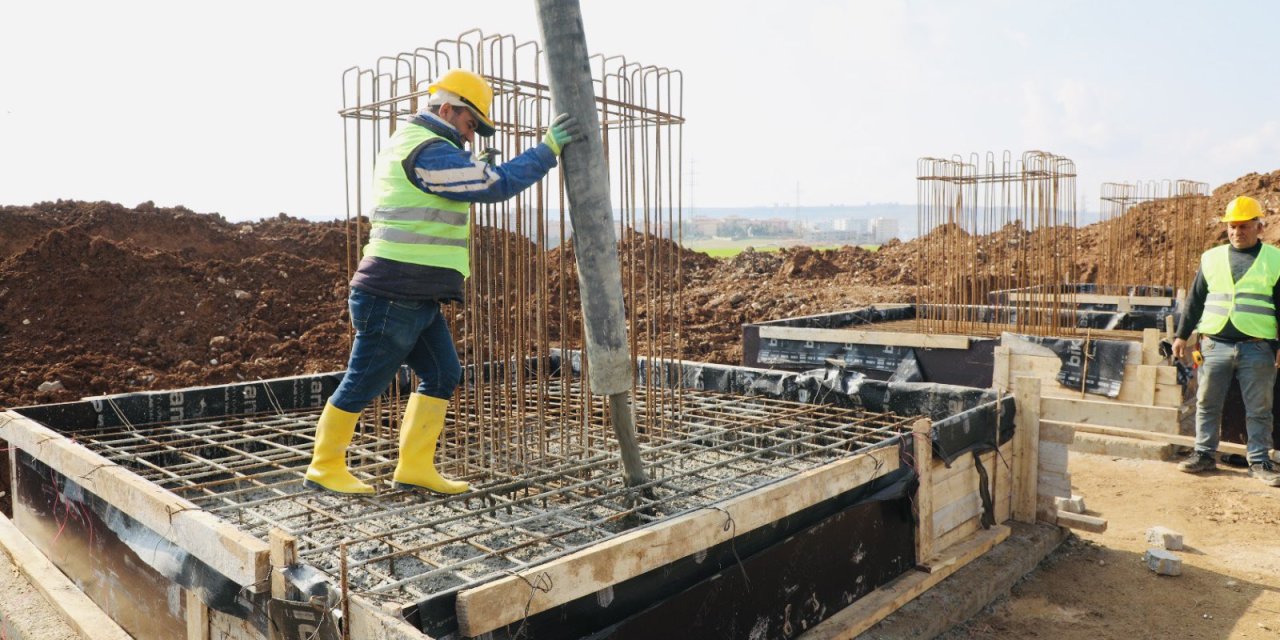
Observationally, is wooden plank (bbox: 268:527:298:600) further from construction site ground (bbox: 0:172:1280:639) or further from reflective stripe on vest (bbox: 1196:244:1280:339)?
reflective stripe on vest (bbox: 1196:244:1280:339)

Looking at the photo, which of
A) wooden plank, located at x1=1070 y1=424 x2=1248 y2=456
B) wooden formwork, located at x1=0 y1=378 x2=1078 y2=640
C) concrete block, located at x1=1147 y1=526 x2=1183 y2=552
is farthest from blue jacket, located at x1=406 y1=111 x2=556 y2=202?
wooden plank, located at x1=1070 y1=424 x2=1248 y2=456

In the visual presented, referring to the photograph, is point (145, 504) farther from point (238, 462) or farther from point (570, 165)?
point (570, 165)

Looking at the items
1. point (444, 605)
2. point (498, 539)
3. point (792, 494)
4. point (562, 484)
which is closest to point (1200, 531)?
point (792, 494)

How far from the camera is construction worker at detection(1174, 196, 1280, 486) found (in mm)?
5941

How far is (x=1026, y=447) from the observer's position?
15.3ft

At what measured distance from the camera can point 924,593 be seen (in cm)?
389

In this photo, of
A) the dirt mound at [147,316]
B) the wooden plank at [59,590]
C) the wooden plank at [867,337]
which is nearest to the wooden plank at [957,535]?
the wooden plank at [867,337]

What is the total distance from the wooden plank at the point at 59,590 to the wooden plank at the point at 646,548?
190 centimetres

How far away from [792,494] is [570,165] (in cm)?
145

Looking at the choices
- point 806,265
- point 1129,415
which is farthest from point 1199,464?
point 806,265

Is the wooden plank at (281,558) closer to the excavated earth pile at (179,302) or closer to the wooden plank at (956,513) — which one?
the wooden plank at (956,513)

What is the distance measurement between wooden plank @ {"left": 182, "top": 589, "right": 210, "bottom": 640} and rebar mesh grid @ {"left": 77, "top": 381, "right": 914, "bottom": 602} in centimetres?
33

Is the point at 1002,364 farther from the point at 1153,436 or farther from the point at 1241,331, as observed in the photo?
the point at 1241,331

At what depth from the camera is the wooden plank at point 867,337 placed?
23.6 ft
